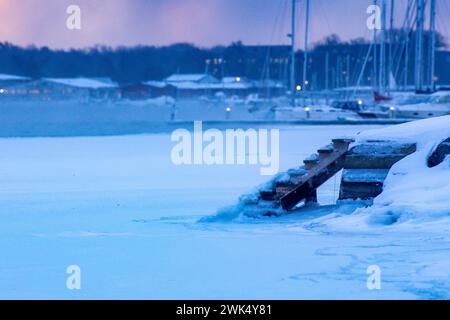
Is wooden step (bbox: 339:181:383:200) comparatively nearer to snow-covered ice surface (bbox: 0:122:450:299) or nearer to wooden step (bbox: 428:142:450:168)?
snow-covered ice surface (bbox: 0:122:450:299)

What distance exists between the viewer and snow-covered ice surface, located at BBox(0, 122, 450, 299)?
673cm

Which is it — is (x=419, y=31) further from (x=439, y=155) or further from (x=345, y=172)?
(x=439, y=155)

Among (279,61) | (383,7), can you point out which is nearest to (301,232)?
(383,7)

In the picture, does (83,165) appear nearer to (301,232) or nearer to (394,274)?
(301,232)

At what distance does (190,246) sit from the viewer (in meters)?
8.59

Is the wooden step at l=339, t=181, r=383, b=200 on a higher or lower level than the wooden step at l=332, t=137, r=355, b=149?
lower

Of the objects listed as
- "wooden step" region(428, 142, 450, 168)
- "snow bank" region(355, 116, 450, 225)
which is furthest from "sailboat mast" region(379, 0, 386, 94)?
"wooden step" region(428, 142, 450, 168)

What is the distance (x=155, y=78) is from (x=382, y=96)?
70.7m

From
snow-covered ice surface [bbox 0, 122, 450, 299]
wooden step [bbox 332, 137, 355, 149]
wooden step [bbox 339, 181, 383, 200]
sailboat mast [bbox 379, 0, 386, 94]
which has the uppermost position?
sailboat mast [bbox 379, 0, 386, 94]

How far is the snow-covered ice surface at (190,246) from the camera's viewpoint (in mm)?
6730

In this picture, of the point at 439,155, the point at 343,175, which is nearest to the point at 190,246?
the point at 343,175

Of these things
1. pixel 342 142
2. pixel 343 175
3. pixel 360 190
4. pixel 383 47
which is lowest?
pixel 360 190

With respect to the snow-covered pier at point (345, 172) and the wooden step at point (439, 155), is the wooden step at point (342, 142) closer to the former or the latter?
the snow-covered pier at point (345, 172)

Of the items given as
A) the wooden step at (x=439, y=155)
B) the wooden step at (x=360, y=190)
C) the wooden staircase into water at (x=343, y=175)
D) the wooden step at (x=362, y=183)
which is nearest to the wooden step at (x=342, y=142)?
the wooden staircase into water at (x=343, y=175)
